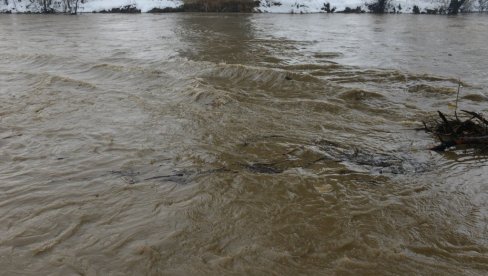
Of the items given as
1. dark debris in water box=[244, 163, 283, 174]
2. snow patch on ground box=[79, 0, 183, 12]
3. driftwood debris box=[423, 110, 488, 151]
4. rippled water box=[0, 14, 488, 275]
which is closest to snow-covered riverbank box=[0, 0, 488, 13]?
snow patch on ground box=[79, 0, 183, 12]

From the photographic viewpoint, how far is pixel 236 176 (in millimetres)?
5238

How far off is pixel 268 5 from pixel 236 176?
40898mm

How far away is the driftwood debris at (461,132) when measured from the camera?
600cm

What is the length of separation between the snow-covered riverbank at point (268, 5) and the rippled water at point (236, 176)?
105 feet

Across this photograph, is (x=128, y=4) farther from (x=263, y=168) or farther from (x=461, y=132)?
(x=461, y=132)

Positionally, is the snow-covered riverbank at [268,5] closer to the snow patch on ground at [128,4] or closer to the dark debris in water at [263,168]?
the snow patch on ground at [128,4]

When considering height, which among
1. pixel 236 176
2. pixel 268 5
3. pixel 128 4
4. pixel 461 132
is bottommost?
pixel 236 176

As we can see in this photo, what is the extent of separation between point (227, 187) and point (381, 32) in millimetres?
21175

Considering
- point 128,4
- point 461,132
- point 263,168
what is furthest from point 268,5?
point 263,168

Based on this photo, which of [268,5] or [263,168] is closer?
[263,168]

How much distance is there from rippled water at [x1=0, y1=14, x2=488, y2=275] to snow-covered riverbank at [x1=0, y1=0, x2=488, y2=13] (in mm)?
31974

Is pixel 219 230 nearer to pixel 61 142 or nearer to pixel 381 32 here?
pixel 61 142

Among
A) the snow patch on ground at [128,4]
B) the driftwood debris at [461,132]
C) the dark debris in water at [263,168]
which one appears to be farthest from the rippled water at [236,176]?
the snow patch on ground at [128,4]

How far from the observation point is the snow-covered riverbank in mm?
40375
